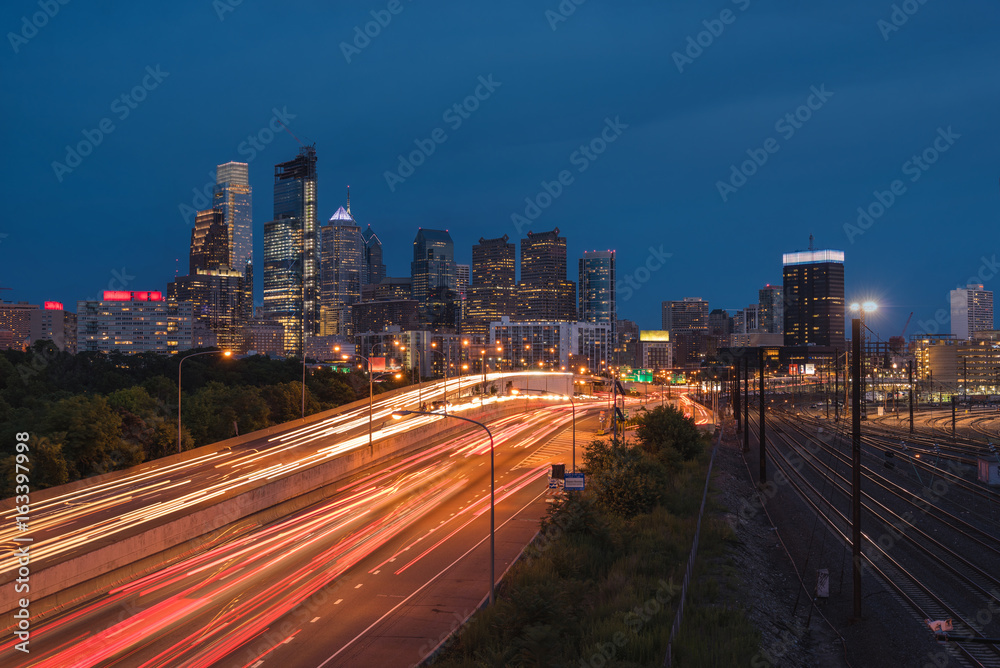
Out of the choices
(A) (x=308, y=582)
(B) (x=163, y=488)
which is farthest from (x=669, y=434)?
(B) (x=163, y=488)

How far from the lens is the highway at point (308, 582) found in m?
19.3

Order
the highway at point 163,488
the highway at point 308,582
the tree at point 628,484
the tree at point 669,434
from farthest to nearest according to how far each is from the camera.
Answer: the tree at point 669,434 → the tree at point 628,484 → the highway at point 163,488 → the highway at point 308,582

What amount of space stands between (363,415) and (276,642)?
52.6 m

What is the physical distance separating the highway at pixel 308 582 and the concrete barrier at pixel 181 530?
25.1 inches

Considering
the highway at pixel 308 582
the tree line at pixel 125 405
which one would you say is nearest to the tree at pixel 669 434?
the highway at pixel 308 582

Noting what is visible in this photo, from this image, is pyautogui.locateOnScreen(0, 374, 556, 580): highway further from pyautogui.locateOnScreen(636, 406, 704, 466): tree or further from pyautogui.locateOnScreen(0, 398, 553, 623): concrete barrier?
pyautogui.locateOnScreen(636, 406, 704, 466): tree

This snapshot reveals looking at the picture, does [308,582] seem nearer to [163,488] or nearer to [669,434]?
[163,488]

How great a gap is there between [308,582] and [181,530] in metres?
6.74

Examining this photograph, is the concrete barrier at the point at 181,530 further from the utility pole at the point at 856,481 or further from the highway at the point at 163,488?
the utility pole at the point at 856,481

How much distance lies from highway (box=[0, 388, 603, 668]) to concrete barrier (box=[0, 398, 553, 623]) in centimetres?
64

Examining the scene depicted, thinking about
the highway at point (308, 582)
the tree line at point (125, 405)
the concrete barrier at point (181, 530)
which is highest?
the tree line at point (125, 405)

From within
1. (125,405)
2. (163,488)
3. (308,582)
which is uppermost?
(125,405)

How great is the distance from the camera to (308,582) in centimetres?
2502

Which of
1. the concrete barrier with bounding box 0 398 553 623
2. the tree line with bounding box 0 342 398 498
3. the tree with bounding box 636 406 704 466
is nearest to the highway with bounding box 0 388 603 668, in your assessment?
the concrete barrier with bounding box 0 398 553 623
